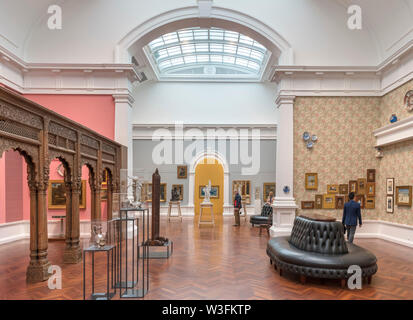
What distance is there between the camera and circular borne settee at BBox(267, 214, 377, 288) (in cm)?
517

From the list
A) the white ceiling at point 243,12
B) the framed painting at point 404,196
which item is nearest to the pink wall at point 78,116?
the white ceiling at point 243,12

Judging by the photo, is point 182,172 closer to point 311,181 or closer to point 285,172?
point 285,172

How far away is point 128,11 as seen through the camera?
33.5ft

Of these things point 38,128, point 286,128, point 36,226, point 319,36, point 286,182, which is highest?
point 319,36

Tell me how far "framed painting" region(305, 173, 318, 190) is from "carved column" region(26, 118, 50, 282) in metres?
8.39

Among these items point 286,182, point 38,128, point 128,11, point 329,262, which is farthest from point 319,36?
point 38,128

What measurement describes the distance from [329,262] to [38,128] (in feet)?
20.4

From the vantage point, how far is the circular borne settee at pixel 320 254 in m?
5.17

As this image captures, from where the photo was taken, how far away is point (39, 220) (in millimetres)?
5598

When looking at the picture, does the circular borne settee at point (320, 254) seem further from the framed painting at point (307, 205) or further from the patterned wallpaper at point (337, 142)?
the patterned wallpaper at point (337, 142)

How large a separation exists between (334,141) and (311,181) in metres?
1.74

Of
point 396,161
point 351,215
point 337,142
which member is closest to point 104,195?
point 351,215

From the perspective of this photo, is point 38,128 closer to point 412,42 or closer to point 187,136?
point 412,42

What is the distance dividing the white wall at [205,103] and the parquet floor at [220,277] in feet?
30.8
